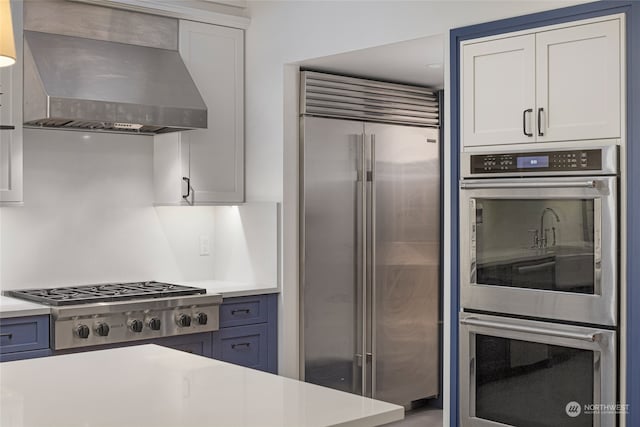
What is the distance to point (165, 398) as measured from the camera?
2020mm

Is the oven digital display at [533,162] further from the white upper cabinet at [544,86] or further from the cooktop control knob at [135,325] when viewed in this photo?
the cooktop control knob at [135,325]

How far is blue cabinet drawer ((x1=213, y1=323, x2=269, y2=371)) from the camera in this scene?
173 inches

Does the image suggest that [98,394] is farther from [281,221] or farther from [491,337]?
[281,221]

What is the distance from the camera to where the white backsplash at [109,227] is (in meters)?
4.30

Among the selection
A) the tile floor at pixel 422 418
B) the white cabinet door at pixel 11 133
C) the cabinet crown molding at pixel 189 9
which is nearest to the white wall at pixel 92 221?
the white cabinet door at pixel 11 133

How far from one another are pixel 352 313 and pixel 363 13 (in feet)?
5.94

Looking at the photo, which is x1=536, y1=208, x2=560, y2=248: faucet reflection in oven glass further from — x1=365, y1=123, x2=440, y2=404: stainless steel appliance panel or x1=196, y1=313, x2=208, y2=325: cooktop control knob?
x1=196, y1=313, x2=208, y2=325: cooktop control knob

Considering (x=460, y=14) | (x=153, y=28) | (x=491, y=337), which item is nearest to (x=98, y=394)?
(x=491, y=337)

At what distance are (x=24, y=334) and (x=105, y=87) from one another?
4.24 ft

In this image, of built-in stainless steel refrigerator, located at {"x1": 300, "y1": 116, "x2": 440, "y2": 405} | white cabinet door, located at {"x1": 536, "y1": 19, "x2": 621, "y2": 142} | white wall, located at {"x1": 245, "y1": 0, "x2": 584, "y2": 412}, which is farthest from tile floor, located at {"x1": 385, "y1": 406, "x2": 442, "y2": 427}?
white cabinet door, located at {"x1": 536, "y1": 19, "x2": 621, "y2": 142}

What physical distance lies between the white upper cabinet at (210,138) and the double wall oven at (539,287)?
163cm

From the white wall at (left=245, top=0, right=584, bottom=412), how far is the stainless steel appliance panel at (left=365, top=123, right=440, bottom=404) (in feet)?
1.94

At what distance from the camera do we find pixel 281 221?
4.52 m

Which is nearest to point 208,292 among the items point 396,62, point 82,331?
point 82,331
